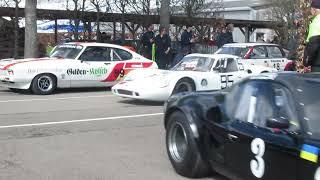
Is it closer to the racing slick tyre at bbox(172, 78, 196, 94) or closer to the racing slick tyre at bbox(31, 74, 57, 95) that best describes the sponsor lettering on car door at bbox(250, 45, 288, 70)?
the racing slick tyre at bbox(172, 78, 196, 94)

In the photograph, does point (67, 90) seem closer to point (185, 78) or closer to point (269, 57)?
point (185, 78)

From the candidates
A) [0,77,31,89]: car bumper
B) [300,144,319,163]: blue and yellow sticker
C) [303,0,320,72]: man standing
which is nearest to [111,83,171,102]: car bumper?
[0,77,31,89]: car bumper

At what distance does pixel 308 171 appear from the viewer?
13.6 ft

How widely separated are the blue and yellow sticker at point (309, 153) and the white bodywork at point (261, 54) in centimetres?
1297

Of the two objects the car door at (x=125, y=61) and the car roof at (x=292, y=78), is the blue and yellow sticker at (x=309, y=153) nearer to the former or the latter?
the car roof at (x=292, y=78)

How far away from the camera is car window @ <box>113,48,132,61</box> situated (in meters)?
15.5

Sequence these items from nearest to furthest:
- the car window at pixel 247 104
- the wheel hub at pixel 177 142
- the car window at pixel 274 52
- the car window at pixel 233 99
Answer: the car window at pixel 247 104 → the car window at pixel 233 99 → the wheel hub at pixel 177 142 → the car window at pixel 274 52

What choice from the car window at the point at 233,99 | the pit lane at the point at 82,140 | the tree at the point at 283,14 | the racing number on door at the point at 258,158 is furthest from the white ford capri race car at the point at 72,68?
the tree at the point at 283,14

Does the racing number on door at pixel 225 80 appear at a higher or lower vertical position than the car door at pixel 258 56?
lower

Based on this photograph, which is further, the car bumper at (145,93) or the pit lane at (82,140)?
the car bumper at (145,93)

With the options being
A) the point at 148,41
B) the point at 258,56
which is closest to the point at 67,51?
the point at 148,41

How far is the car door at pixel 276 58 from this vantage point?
1752 cm

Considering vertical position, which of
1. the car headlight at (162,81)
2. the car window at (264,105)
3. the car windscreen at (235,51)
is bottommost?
the car headlight at (162,81)

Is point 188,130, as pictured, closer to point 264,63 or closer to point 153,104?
point 153,104
